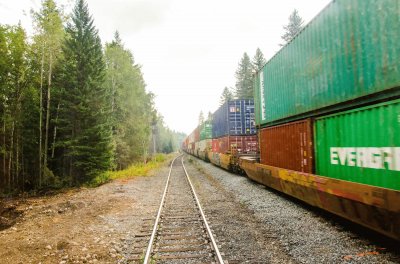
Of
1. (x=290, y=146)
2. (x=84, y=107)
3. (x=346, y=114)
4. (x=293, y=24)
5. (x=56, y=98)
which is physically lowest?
(x=290, y=146)

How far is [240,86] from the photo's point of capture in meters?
56.3

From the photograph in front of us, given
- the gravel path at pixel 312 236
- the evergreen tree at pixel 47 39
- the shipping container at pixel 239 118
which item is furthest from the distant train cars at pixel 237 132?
the evergreen tree at pixel 47 39

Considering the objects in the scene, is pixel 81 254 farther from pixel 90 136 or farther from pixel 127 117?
pixel 127 117

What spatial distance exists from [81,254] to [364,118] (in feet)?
20.7

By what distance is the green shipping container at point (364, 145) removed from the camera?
16.4 feet

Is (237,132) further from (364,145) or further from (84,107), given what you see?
(364,145)

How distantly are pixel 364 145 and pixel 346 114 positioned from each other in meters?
0.93

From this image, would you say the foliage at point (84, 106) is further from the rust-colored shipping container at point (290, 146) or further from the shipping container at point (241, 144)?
the rust-colored shipping container at point (290, 146)

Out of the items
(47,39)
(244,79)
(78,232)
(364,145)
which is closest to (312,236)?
(364,145)

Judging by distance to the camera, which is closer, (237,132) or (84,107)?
(84,107)

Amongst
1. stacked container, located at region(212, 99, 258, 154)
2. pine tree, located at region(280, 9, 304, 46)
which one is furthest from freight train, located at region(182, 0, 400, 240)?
pine tree, located at region(280, 9, 304, 46)

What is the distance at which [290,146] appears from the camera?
9.48 m

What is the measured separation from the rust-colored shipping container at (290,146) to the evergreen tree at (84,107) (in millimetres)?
11190

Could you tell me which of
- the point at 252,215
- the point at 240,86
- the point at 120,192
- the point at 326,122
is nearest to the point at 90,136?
the point at 120,192
